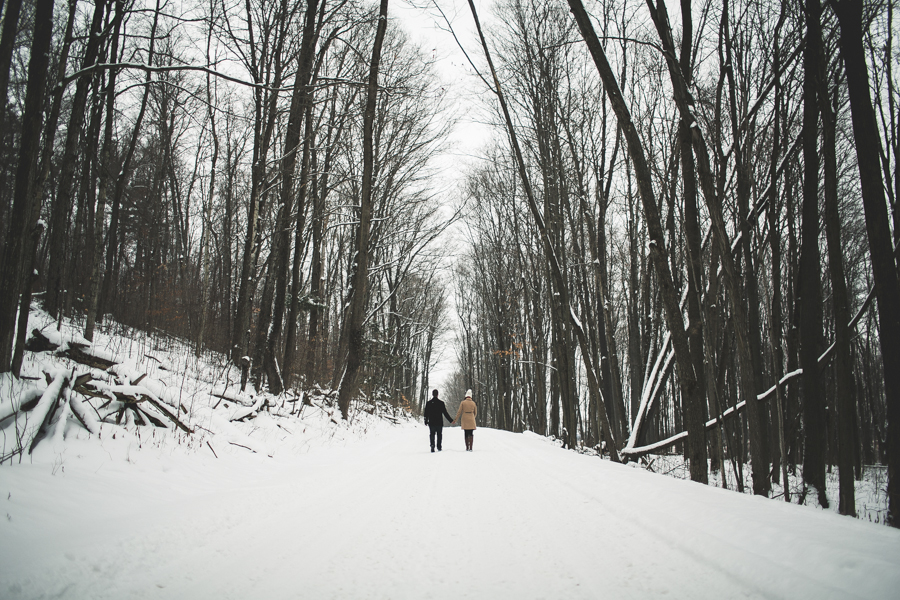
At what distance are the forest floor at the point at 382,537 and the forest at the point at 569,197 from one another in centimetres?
210

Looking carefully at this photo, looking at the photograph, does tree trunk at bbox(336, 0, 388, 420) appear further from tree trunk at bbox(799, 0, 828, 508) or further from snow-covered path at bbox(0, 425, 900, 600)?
tree trunk at bbox(799, 0, 828, 508)

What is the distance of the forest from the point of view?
473cm

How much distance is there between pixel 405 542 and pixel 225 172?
65.9 feet

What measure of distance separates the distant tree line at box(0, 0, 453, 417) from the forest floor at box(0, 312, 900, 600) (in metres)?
2.25

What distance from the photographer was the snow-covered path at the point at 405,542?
1968 millimetres

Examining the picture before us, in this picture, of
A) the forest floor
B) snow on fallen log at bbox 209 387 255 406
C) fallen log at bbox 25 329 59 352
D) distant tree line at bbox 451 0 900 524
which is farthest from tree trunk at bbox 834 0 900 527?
fallen log at bbox 25 329 59 352

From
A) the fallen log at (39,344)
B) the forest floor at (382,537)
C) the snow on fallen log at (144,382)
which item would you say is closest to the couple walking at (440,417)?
the forest floor at (382,537)

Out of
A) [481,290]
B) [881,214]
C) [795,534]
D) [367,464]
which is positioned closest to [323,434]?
[367,464]

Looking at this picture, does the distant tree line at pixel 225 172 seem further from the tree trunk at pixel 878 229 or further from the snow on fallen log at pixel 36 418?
the tree trunk at pixel 878 229

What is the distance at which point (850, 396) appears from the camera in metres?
4.64

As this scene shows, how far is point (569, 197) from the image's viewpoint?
45.5ft

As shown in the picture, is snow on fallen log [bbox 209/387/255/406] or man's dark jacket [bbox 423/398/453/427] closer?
snow on fallen log [bbox 209/387/255/406]

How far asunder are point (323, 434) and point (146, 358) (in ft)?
12.6

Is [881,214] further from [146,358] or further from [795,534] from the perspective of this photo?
[146,358]
